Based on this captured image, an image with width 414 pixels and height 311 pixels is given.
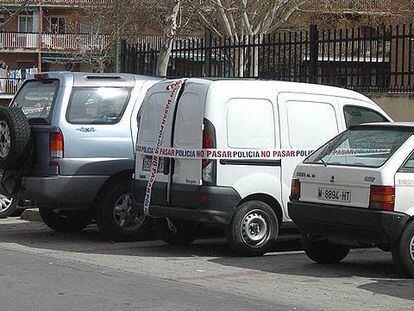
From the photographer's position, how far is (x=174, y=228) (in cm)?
1184

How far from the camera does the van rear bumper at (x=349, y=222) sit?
9141 millimetres

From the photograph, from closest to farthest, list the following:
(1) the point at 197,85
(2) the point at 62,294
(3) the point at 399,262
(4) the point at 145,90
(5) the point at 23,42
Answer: (2) the point at 62,294, (3) the point at 399,262, (1) the point at 197,85, (4) the point at 145,90, (5) the point at 23,42

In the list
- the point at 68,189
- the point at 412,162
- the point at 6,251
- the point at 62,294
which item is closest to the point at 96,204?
the point at 68,189

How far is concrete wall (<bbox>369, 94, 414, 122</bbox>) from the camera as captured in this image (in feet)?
47.1

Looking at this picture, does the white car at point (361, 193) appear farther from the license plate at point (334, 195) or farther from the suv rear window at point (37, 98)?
the suv rear window at point (37, 98)

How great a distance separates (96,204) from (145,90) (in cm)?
177

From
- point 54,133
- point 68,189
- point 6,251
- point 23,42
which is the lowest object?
point 6,251

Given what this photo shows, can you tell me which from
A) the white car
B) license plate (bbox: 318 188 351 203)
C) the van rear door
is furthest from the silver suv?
license plate (bbox: 318 188 351 203)

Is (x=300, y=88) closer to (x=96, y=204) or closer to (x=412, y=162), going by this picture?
(x=412, y=162)

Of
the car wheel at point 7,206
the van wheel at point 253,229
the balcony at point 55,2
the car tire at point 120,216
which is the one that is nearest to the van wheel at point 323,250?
the van wheel at point 253,229

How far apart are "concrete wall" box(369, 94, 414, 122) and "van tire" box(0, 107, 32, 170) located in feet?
19.9

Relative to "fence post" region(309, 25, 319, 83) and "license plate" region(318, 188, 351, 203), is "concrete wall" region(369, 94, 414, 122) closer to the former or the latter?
"fence post" region(309, 25, 319, 83)

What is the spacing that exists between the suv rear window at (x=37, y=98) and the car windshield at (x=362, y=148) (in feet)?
12.7

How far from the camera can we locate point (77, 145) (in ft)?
38.9
